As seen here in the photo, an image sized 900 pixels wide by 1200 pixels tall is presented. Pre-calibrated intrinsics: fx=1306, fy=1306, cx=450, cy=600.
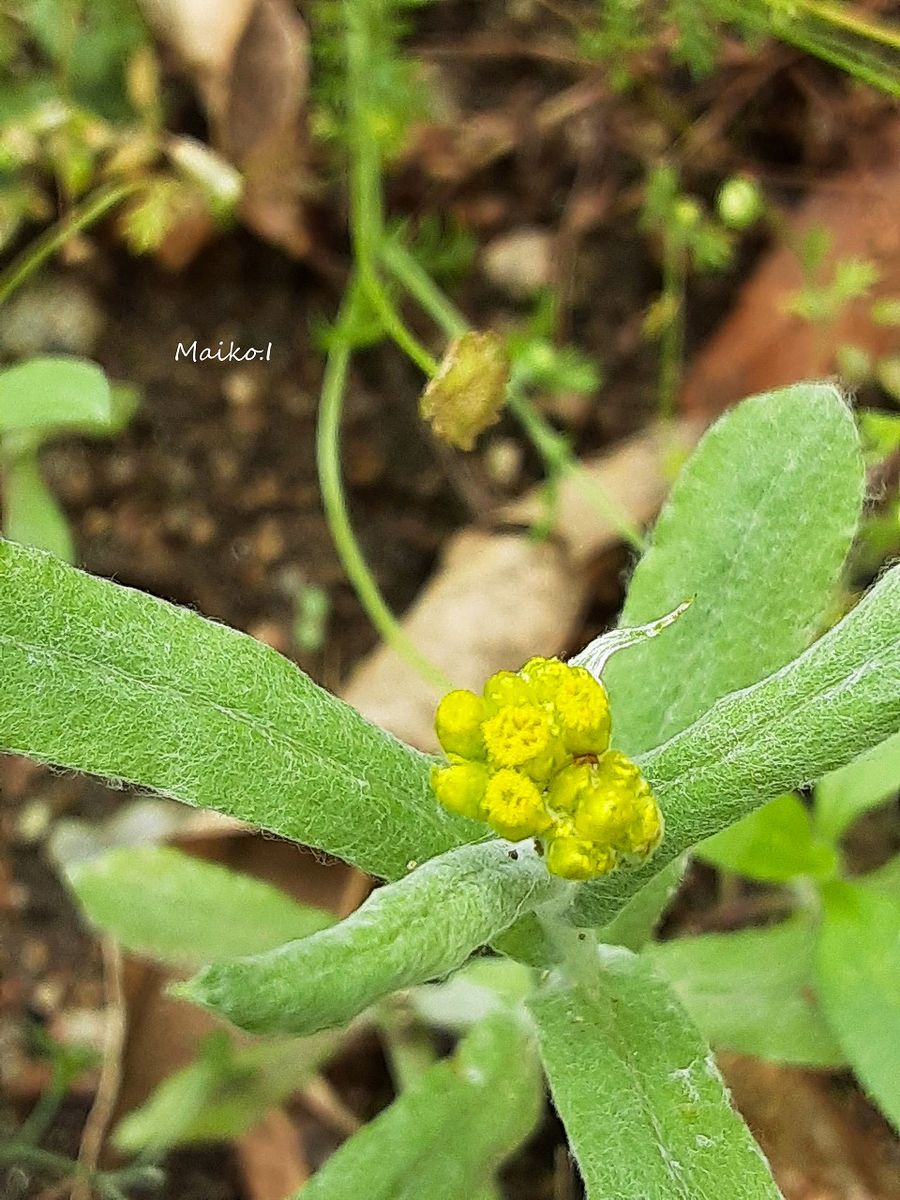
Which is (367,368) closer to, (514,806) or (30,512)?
(30,512)

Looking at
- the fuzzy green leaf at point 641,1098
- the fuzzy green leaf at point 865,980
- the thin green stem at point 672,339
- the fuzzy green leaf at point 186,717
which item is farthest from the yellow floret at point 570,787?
the thin green stem at point 672,339

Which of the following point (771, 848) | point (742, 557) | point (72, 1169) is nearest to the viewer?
point (742, 557)

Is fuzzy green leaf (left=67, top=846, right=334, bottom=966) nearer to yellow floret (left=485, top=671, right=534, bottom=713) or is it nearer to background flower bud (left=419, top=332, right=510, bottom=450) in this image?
background flower bud (left=419, top=332, right=510, bottom=450)

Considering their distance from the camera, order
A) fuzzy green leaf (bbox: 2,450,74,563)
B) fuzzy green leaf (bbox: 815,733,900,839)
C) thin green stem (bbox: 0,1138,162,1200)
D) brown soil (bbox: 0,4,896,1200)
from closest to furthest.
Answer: fuzzy green leaf (bbox: 815,733,900,839), thin green stem (bbox: 0,1138,162,1200), fuzzy green leaf (bbox: 2,450,74,563), brown soil (bbox: 0,4,896,1200)

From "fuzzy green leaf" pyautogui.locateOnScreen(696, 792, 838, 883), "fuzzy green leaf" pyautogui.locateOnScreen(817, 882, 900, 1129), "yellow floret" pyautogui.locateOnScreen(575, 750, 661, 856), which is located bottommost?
"fuzzy green leaf" pyautogui.locateOnScreen(817, 882, 900, 1129)

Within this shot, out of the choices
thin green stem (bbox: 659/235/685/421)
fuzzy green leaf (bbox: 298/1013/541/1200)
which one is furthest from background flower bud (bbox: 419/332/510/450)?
thin green stem (bbox: 659/235/685/421)

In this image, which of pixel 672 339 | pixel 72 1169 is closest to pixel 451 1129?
pixel 72 1169
